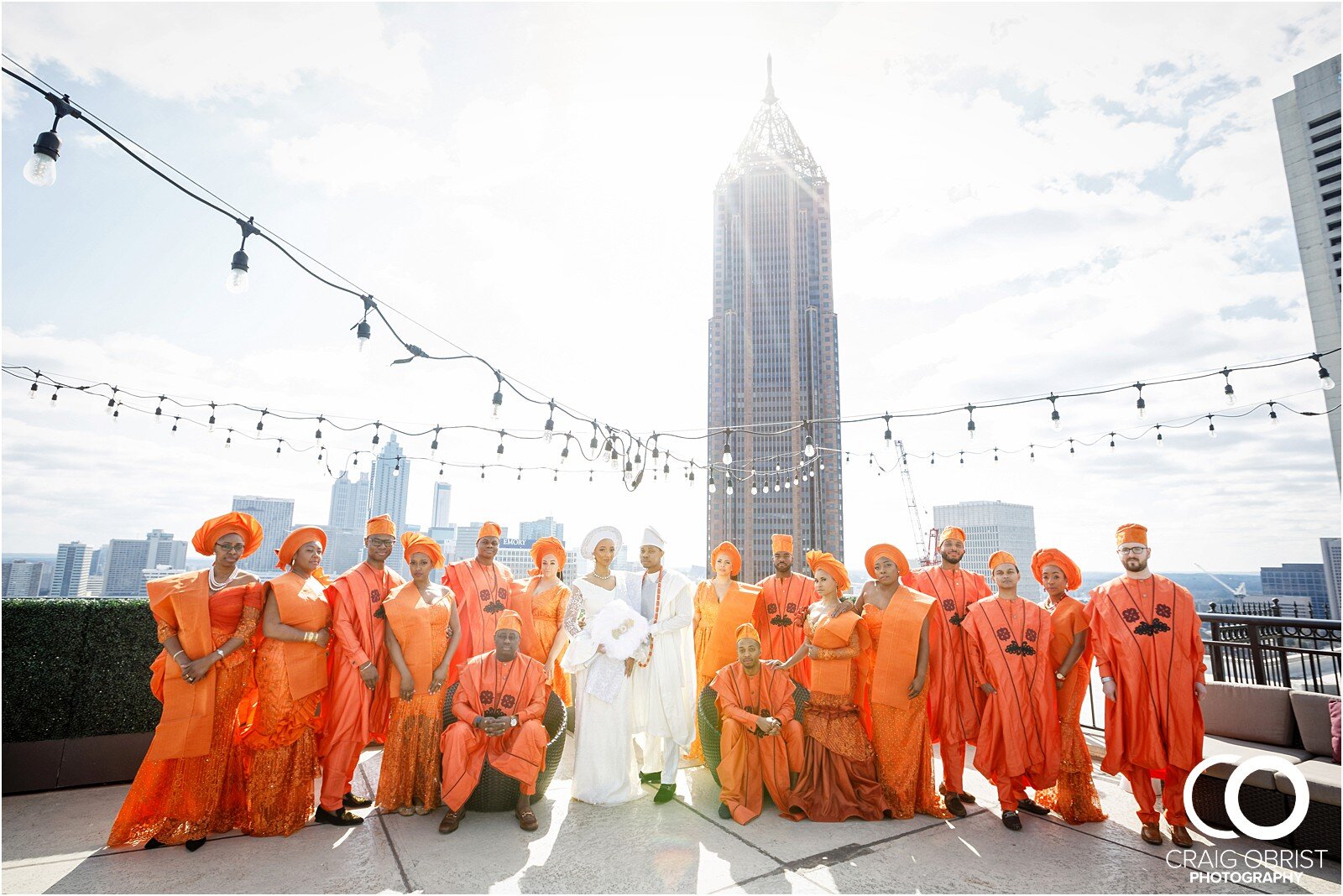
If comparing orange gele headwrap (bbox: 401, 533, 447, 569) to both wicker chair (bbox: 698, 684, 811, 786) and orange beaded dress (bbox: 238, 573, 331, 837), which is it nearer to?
orange beaded dress (bbox: 238, 573, 331, 837)

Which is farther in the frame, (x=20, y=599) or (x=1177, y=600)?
(x=20, y=599)

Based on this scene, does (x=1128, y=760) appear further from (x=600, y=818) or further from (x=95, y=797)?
(x=95, y=797)

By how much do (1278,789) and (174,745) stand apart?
6.28m

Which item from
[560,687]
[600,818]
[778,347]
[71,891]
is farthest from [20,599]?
[778,347]

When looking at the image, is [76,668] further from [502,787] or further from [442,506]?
[442,506]

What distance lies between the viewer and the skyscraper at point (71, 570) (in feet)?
193

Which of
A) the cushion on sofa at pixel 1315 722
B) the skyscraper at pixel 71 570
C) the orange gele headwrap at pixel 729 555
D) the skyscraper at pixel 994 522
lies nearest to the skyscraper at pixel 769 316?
the skyscraper at pixel 994 522

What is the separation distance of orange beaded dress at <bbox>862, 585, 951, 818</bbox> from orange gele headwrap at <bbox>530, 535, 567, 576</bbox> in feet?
9.12

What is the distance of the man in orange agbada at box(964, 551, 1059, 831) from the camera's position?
4016 millimetres

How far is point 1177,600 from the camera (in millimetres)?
3932

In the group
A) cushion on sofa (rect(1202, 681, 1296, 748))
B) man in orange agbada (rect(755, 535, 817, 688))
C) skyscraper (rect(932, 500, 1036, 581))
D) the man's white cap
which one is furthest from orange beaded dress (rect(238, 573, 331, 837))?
skyscraper (rect(932, 500, 1036, 581))

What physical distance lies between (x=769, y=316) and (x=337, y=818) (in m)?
89.7

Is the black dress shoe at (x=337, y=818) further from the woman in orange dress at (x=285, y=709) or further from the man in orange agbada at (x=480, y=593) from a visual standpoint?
the man in orange agbada at (x=480, y=593)

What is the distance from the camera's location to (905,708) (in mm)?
4156
